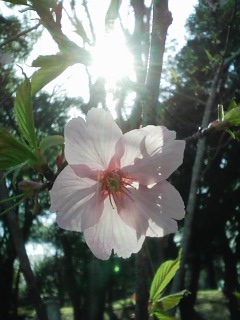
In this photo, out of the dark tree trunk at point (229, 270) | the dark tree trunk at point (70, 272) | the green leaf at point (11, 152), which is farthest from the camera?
the dark tree trunk at point (70, 272)

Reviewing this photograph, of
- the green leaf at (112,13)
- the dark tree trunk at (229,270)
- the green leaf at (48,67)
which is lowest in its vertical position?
the dark tree trunk at (229,270)

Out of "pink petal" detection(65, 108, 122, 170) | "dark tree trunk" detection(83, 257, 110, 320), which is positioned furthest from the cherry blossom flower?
"dark tree trunk" detection(83, 257, 110, 320)

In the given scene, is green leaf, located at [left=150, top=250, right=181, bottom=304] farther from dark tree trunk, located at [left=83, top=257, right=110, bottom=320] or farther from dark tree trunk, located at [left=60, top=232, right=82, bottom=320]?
dark tree trunk, located at [left=60, top=232, right=82, bottom=320]

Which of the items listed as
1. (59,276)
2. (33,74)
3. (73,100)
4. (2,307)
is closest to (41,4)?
(33,74)

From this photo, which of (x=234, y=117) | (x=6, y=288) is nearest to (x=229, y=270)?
(x=6, y=288)

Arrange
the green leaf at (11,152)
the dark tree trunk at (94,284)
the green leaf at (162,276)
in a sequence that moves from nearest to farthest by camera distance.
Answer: the green leaf at (11,152) → the green leaf at (162,276) → the dark tree trunk at (94,284)

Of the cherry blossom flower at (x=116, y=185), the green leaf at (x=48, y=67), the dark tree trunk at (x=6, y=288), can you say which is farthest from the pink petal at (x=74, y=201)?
the dark tree trunk at (x=6, y=288)

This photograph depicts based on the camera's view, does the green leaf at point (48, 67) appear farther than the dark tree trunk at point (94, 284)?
No

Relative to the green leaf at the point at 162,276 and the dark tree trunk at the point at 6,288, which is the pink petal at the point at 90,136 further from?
the dark tree trunk at the point at 6,288
